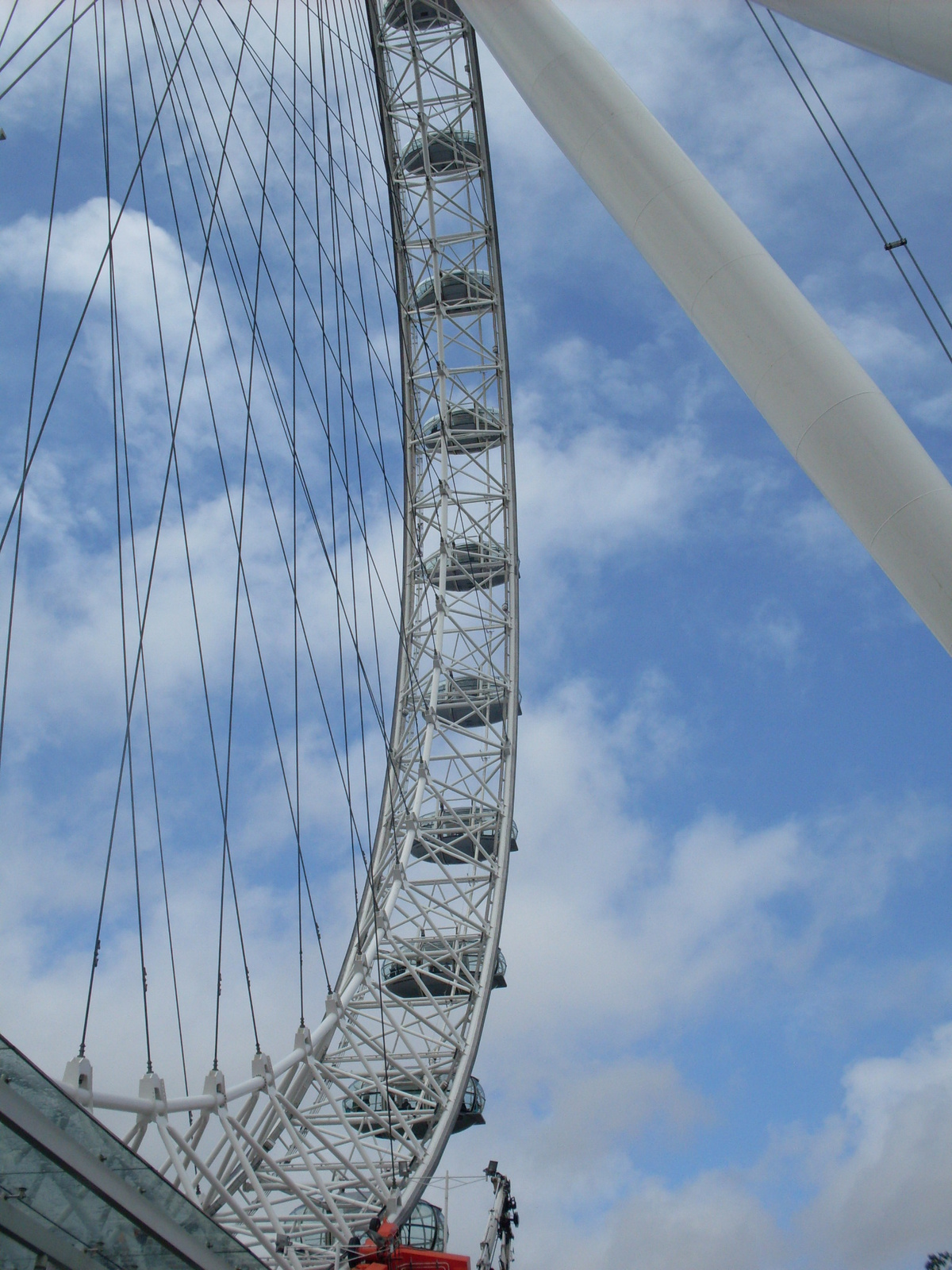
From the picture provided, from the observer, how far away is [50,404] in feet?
37.7

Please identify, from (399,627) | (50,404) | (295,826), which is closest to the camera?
(50,404)

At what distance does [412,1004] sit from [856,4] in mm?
21454

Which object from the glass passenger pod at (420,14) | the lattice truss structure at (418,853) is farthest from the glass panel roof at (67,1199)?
the glass passenger pod at (420,14)

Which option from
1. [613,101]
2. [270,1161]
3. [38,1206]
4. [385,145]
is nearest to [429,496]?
[385,145]

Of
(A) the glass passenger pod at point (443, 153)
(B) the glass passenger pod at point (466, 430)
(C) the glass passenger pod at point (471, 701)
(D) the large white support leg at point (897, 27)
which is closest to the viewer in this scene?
(D) the large white support leg at point (897, 27)

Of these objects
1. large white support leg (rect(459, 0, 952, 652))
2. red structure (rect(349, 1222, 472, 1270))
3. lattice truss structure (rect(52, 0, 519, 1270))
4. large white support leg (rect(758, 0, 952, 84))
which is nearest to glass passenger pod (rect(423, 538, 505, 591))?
lattice truss structure (rect(52, 0, 519, 1270))

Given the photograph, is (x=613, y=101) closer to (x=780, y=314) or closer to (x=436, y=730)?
(x=780, y=314)

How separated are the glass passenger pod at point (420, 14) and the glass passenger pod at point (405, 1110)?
27864mm

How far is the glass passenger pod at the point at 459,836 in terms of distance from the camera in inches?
1093

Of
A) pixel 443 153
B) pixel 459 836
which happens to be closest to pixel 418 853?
pixel 459 836

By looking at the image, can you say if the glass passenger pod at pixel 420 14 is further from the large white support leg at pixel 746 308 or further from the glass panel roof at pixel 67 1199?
the glass panel roof at pixel 67 1199

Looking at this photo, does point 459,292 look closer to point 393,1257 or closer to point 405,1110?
point 405,1110

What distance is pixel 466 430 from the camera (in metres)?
33.4

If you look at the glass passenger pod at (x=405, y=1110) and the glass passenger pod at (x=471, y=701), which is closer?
the glass passenger pod at (x=405, y=1110)
